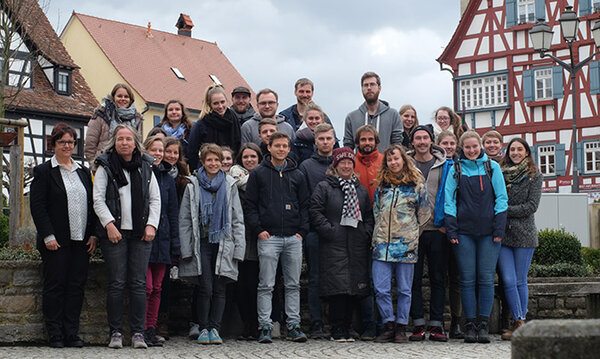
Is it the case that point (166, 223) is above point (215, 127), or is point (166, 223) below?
below

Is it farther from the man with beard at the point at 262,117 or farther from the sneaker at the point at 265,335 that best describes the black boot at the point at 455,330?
the man with beard at the point at 262,117

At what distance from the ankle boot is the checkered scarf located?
3.25 feet

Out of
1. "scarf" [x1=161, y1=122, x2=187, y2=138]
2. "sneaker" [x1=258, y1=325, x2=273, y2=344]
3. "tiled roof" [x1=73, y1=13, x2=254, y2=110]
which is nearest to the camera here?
"sneaker" [x1=258, y1=325, x2=273, y2=344]

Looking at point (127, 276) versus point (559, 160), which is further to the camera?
point (559, 160)

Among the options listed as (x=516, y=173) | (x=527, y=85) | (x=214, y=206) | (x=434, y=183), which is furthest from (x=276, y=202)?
(x=527, y=85)

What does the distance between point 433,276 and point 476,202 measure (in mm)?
856

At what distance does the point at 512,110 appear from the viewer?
3681cm

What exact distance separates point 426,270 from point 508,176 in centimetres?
154

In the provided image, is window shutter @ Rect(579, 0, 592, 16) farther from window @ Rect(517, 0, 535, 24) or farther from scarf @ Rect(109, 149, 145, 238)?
scarf @ Rect(109, 149, 145, 238)

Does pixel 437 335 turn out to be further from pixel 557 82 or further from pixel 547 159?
pixel 557 82

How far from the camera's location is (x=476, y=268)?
8977mm

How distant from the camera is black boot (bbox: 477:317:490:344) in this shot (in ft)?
28.8

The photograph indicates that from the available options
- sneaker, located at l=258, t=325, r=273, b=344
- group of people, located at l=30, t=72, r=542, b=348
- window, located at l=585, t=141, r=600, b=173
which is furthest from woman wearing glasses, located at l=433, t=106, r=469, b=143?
window, located at l=585, t=141, r=600, b=173

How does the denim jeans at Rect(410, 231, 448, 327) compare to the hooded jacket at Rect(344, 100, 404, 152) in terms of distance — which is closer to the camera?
the denim jeans at Rect(410, 231, 448, 327)
